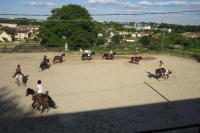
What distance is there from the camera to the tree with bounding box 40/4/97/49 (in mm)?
54688

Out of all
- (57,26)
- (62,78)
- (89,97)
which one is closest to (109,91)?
(89,97)

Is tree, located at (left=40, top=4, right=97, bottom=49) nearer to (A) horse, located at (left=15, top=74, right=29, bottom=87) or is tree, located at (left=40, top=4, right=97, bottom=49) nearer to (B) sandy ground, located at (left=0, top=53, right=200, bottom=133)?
(B) sandy ground, located at (left=0, top=53, right=200, bottom=133)

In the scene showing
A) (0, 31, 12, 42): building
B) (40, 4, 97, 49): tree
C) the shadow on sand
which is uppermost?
(40, 4, 97, 49): tree

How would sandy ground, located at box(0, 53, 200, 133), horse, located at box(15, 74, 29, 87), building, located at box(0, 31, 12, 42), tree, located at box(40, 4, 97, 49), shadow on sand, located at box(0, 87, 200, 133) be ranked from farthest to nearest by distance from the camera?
building, located at box(0, 31, 12, 42) < tree, located at box(40, 4, 97, 49) < horse, located at box(15, 74, 29, 87) < sandy ground, located at box(0, 53, 200, 133) < shadow on sand, located at box(0, 87, 200, 133)

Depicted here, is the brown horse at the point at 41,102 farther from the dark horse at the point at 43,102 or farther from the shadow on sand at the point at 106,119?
the shadow on sand at the point at 106,119

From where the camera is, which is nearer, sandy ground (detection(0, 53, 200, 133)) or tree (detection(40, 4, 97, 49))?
sandy ground (detection(0, 53, 200, 133))

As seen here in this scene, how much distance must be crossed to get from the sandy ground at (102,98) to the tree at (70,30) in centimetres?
2685

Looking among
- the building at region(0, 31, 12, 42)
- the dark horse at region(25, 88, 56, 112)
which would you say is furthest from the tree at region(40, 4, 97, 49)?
the building at region(0, 31, 12, 42)

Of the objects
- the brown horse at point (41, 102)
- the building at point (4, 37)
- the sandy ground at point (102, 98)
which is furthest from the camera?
the building at point (4, 37)

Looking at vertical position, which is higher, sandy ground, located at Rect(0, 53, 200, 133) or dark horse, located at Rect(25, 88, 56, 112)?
dark horse, located at Rect(25, 88, 56, 112)

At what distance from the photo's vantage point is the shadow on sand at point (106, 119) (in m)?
11.6

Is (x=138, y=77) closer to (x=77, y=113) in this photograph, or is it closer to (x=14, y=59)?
(x=77, y=113)

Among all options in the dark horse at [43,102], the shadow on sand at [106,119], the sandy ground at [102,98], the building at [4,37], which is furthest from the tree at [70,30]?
the building at [4,37]

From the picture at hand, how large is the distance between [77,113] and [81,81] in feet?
23.9
